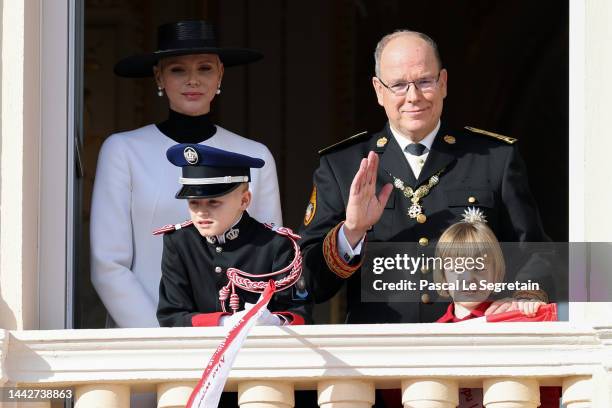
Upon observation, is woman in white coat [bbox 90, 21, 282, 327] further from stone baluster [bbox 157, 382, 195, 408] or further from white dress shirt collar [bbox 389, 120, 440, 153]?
stone baluster [bbox 157, 382, 195, 408]

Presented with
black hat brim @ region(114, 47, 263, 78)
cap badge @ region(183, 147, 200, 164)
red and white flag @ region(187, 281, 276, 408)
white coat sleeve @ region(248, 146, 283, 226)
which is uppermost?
black hat brim @ region(114, 47, 263, 78)

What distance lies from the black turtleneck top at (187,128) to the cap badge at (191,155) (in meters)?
0.57

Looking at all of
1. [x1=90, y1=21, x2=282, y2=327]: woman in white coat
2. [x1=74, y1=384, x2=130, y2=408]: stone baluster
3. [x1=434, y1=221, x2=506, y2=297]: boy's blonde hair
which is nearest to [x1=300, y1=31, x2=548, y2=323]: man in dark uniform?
[x1=434, y1=221, x2=506, y2=297]: boy's blonde hair

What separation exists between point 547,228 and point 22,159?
218 inches

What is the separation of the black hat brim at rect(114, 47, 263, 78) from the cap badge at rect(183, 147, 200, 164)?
539 millimetres

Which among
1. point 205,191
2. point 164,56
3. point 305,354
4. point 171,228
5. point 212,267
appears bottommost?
point 305,354

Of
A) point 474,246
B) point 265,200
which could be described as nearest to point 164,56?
point 265,200

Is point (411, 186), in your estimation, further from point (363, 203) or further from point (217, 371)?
point (217, 371)

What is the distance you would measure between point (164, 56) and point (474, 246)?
1.25 meters

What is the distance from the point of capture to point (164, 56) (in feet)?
20.6

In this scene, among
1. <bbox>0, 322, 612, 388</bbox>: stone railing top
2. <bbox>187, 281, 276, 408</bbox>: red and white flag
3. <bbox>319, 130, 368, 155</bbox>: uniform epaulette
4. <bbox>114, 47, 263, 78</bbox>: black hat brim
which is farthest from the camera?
<bbox>114, 47, 263, 78</bbox>: black hat brim

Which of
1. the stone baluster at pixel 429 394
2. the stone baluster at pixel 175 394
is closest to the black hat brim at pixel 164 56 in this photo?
the stone baluster at pixel 175 394

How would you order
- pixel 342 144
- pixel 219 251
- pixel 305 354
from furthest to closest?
pixel 342 144 → pixel 219 251 → pixel 305 354

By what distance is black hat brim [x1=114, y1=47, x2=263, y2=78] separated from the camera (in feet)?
20.5
